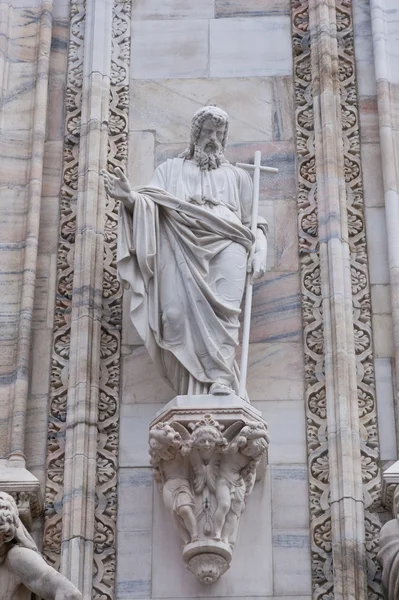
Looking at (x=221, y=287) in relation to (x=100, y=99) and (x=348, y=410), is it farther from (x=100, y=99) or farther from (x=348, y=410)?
(x=100, y=99)

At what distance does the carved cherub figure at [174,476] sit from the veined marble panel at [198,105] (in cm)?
280

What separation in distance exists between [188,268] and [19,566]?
7.85ft

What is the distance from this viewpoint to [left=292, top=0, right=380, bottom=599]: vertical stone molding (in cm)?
1177

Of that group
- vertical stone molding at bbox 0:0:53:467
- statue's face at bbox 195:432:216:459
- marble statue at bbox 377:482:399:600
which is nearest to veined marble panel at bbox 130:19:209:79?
vertical stone molding at bbox 0:0:53:467

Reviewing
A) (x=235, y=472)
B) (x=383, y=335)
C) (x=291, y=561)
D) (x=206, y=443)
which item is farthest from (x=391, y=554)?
(x=383, y=335)

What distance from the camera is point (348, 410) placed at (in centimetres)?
1216

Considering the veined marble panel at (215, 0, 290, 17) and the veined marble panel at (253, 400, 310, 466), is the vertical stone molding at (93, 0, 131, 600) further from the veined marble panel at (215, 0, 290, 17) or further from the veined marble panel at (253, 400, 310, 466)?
the veined marble panel at (253, 400, 310, 466)

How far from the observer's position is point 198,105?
13680 millimetres

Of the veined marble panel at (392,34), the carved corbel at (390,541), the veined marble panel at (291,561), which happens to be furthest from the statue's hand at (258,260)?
the veined marble panel at (392,34)

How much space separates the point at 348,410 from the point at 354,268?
3.94ft

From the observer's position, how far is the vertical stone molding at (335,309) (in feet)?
38.6

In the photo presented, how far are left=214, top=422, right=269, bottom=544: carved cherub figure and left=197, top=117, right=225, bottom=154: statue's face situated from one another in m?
2.23

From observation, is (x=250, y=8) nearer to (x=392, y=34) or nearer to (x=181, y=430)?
(x=392, y=34)

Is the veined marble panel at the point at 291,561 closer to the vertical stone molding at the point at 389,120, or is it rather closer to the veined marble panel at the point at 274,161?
the vertical stone molding at the point at 389,120
